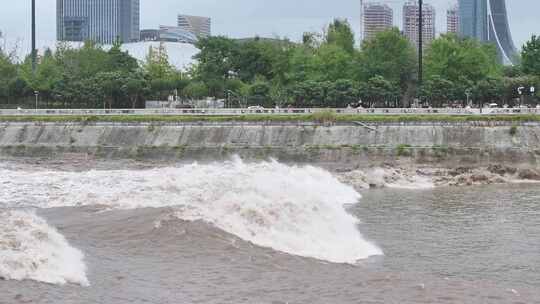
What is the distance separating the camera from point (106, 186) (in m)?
30.3

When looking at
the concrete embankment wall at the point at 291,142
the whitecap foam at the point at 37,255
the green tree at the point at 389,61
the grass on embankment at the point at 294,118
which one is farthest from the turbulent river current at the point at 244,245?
the green tree at the point at 389,61

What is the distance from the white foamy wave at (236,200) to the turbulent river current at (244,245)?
0.21ft

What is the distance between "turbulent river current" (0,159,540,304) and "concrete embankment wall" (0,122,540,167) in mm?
22803

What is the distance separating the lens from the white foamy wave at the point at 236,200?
70.4 ft

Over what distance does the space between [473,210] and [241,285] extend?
652 inches

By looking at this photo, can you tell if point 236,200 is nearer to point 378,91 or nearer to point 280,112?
point 280,112

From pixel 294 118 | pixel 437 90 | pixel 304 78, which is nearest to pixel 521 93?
pixel 437 90

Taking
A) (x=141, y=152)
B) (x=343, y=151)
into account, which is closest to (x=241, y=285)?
(x=343, y=151)

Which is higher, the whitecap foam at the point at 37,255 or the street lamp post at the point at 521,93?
the street lamp post at the point at 521,93

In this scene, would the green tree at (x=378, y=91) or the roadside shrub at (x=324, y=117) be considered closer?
the roadside shrub at (x=324, y=117)

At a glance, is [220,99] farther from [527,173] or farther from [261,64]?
[527,173]

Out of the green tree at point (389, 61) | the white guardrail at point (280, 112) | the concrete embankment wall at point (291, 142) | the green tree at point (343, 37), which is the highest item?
the green tree at point (343, 37)

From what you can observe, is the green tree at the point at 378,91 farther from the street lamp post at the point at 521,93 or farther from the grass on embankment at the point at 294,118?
the grass on embankment at the point at 294,118

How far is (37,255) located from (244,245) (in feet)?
17.7
